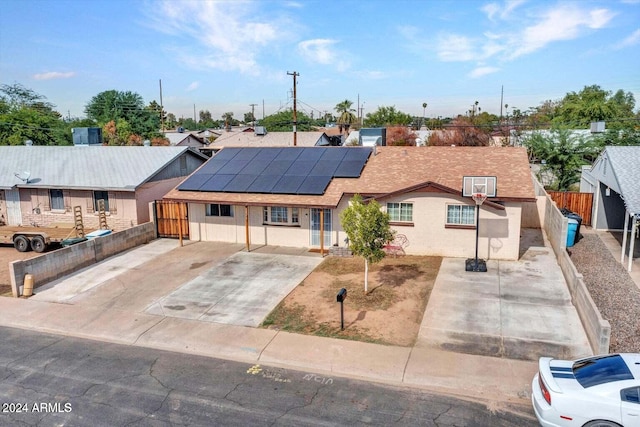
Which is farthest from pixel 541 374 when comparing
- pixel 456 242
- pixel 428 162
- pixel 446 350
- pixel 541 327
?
pixel 428 162

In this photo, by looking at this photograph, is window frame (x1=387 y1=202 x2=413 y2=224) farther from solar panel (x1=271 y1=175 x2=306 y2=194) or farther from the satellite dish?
the satellite dish

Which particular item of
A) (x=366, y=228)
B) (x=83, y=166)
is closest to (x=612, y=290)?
(x=366, y=228)

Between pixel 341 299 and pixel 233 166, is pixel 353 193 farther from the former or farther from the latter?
pixel 341 299

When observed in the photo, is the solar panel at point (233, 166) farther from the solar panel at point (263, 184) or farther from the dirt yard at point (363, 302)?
the dirt yard at point (363, 302)

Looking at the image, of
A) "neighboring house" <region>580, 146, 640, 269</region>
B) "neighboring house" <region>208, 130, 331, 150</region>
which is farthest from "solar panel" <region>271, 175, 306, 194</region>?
"neighboring house" <region>208, 130, 331, 150</region>

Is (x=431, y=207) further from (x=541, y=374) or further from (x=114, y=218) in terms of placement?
(x=114, y=218)

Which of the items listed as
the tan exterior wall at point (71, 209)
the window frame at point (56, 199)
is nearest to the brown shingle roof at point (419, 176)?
the tan exterior wall at point (71, 209)

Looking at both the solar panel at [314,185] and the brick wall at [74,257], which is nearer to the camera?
the brick wall at [74,257]
